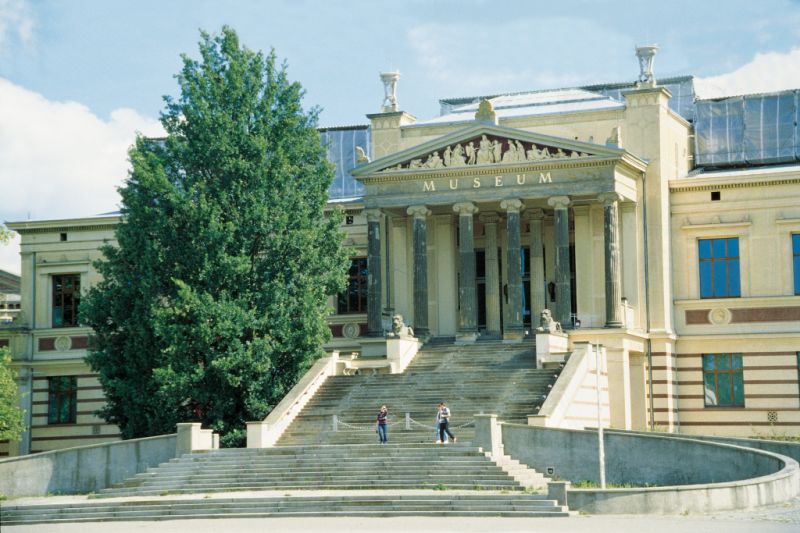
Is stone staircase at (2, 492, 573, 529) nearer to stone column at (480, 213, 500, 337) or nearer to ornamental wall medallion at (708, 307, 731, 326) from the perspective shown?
stone column at (480, 213, 500, 337)

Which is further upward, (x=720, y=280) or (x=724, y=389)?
(x=720, y=280)

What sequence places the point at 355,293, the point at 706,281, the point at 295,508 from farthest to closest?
Result: the point at 355,293 → the point at 706,281 → the point at 295,508

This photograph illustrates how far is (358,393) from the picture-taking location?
5012cm

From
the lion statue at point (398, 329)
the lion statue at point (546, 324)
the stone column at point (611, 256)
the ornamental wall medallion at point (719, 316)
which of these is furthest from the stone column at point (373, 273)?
the ornamental wall medallion at point (719, 316)

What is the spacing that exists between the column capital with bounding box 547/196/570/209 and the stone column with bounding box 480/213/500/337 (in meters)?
4.13

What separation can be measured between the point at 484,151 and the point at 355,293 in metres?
10.8

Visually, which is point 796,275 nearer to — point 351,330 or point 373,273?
point 373,273

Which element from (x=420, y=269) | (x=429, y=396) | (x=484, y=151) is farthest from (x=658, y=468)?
A: (x=484, y=151)

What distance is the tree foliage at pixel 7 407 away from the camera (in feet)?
190

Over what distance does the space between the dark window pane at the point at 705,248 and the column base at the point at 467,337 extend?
10108 mm

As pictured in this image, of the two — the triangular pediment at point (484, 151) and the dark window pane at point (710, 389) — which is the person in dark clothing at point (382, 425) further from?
the dark window pane at point (710, 389)

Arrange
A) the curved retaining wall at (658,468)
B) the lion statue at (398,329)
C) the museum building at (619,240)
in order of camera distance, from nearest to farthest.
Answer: the curved retaining wall at (658,468)
the lion statue at (398,329)
the museum building at (619,240)

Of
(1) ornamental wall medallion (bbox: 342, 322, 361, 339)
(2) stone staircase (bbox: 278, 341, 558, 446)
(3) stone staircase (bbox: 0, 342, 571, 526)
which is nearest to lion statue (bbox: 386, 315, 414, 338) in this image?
(2) stone staircase (bbox: 278, 341, 558, 446)

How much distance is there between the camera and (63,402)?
6575 cm
